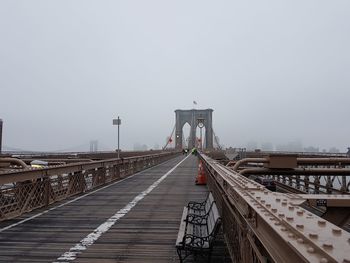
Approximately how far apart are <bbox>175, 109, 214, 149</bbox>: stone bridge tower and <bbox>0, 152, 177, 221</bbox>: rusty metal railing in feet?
405

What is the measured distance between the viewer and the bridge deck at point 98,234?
645 centimetres

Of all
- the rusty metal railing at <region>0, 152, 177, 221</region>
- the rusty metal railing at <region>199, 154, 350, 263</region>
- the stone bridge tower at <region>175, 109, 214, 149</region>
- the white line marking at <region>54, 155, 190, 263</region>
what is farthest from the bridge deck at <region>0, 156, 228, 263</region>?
the stone bridge tower at <region>175, 109, 214, 149</region>

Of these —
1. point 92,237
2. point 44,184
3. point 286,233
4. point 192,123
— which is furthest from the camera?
point 192,123

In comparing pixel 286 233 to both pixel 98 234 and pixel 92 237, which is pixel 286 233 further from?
pixel 98 234

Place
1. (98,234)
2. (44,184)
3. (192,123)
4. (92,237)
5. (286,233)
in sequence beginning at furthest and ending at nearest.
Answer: (192,123) < (44,184) < (98,234) < (92,237) < (286,233)

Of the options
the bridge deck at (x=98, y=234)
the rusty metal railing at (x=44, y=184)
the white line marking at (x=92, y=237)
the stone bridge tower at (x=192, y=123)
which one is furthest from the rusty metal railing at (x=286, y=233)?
the stone bridge tower at (x=192, y=123)

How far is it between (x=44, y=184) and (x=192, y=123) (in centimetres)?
13253

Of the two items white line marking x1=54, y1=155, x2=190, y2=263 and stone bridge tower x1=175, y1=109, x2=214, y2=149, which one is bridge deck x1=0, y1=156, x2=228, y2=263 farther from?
stone bridge tower x1=175, y1=109, x2=214, y2=149

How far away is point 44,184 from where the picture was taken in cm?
1166

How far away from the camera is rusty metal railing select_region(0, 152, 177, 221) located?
32.4 feet

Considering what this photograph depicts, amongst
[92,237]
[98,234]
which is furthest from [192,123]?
[92,237]

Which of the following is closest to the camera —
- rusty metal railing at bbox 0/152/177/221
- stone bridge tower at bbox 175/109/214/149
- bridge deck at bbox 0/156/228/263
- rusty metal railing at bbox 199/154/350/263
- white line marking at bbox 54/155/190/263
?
rusty metal railing at bbox 199/154/350/263

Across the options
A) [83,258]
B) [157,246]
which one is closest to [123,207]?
[157,246]

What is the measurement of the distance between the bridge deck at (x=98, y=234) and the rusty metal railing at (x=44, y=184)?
43 cm
